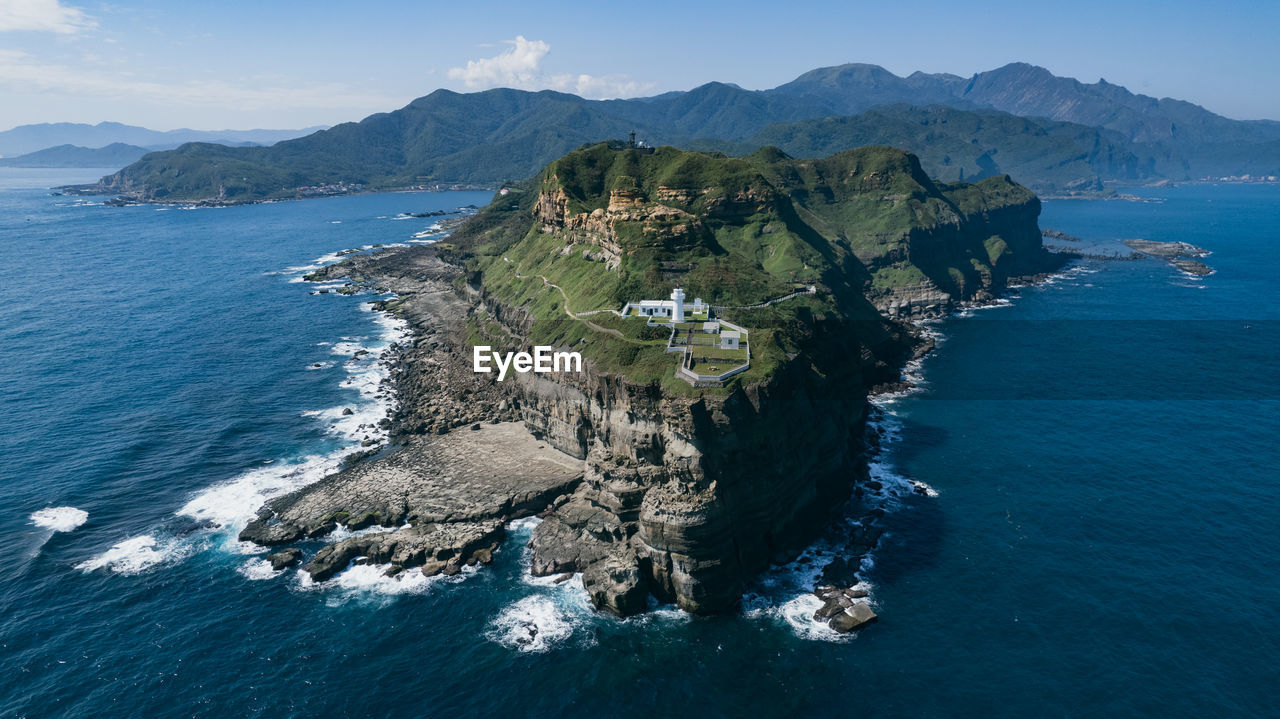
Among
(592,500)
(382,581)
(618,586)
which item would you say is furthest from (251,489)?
(618,586)

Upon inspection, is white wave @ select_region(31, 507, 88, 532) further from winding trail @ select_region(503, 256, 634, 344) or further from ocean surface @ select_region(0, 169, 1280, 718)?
winding trail @ select_region(503, 256, 634, 344)

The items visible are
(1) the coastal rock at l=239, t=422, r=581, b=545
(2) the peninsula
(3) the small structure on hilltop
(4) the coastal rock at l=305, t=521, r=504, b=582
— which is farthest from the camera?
(1) the coastal rock at l=239, t=422, r=581, b=545

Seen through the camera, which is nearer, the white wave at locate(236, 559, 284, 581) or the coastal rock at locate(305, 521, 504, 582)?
the white wave at locate(236, 559, 284, 581)

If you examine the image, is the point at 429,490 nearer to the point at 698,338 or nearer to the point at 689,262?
the point at 698,338

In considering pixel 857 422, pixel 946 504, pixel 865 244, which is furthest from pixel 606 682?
pixel 865 244

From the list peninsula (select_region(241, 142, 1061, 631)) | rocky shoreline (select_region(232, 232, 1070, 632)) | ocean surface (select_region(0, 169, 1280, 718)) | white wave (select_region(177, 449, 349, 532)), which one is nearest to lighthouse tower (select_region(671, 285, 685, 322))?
peninsula (select_region(241, 142, 1061, 631))

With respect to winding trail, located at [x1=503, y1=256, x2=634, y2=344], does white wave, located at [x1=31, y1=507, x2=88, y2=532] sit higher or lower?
lower
